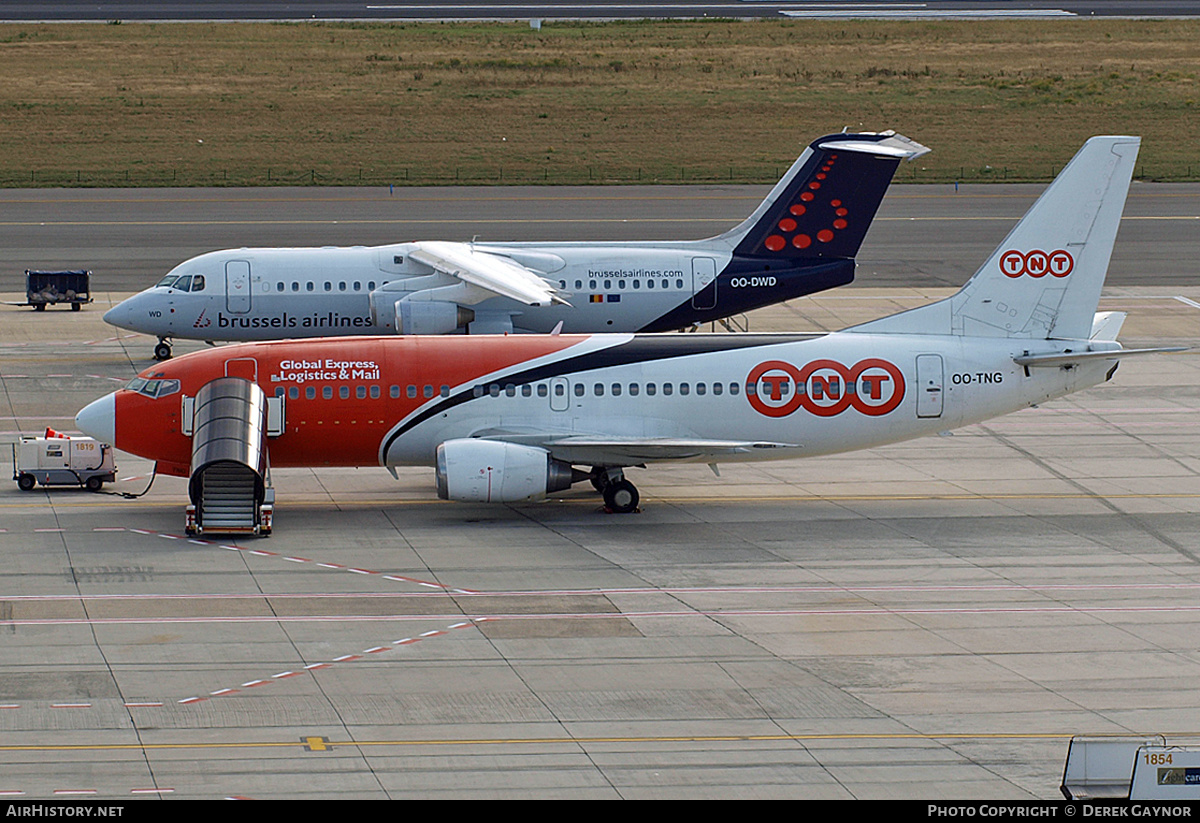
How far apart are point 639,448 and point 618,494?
59.2 inches

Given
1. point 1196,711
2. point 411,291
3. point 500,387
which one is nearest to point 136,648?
point 500,387

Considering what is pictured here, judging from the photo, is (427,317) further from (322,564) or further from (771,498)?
(322,564)

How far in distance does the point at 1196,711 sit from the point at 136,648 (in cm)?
1951

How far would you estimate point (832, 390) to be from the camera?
134 feet

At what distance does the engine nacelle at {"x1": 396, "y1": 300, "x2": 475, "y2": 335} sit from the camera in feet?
175

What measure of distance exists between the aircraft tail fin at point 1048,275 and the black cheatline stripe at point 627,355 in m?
4.09

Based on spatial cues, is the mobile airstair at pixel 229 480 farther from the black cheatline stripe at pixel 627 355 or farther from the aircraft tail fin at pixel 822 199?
the aircraft tail fin at pixel 822 199

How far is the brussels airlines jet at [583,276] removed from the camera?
55.5 meters

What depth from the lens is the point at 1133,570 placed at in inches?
1447

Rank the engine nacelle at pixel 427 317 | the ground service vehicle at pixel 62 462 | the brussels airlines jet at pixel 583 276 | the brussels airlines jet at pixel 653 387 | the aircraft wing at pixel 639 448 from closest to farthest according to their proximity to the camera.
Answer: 1. the aircraft wing at pixel 639 448
2. the brussels airlines jet at pixel 653 387
3. the ground service vehicle at pixel 62 462
4. the engine nacelle at pixel 427 317
5. the brussels airlines jet at pixel 583 276

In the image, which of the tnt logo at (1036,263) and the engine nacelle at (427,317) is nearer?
the tnt logo at (1036,263)

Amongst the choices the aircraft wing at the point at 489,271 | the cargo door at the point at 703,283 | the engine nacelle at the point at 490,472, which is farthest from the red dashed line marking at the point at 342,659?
the cargo door at the point at 703,283

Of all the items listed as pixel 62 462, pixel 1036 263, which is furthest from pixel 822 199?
pixel 62 462

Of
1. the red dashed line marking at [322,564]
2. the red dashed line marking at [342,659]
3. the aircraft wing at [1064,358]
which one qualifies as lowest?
the red dashed line marking at [342,659]
